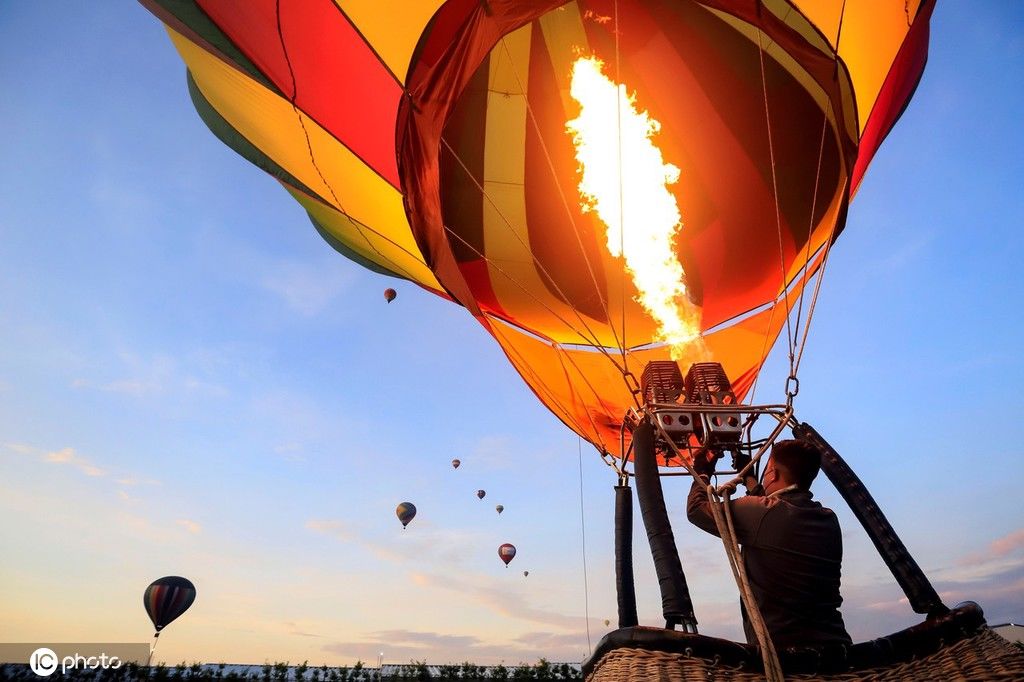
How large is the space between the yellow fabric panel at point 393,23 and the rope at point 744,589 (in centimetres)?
261

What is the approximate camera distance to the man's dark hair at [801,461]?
4.24 ft

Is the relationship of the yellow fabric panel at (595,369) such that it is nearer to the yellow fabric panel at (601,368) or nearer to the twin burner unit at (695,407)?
the yellow fabric panel at (601,368)

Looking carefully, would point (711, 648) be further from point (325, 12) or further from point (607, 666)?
point (325, 12)

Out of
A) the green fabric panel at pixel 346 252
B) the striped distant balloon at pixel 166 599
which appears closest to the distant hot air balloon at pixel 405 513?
the striped distant balloon at pixel 166 599

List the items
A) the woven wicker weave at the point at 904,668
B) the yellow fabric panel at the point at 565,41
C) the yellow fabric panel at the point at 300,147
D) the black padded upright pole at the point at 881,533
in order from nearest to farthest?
1. the woven wicker weave at the point at 904,668
2. the black padded upright pole at the point at 881,533
3. the yellow fabric panel at the point at 565,41
4. the yellow fabric panel at the point at 300,147

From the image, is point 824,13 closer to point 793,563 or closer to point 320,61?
point 320,61

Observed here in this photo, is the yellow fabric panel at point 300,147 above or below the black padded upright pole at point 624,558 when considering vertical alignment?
above

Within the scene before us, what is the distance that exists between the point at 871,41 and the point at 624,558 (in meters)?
2.85

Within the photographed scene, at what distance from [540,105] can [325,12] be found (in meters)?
1.45

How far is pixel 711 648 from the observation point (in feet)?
2.95

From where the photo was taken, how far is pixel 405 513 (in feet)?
41.0

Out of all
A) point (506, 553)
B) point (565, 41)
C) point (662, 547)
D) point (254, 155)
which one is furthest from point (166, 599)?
point (662, 547)

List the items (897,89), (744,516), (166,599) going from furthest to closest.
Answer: (166,599) < (897,89) < (744,516)

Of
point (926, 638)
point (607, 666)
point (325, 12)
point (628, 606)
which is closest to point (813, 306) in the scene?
point (628, 606)
